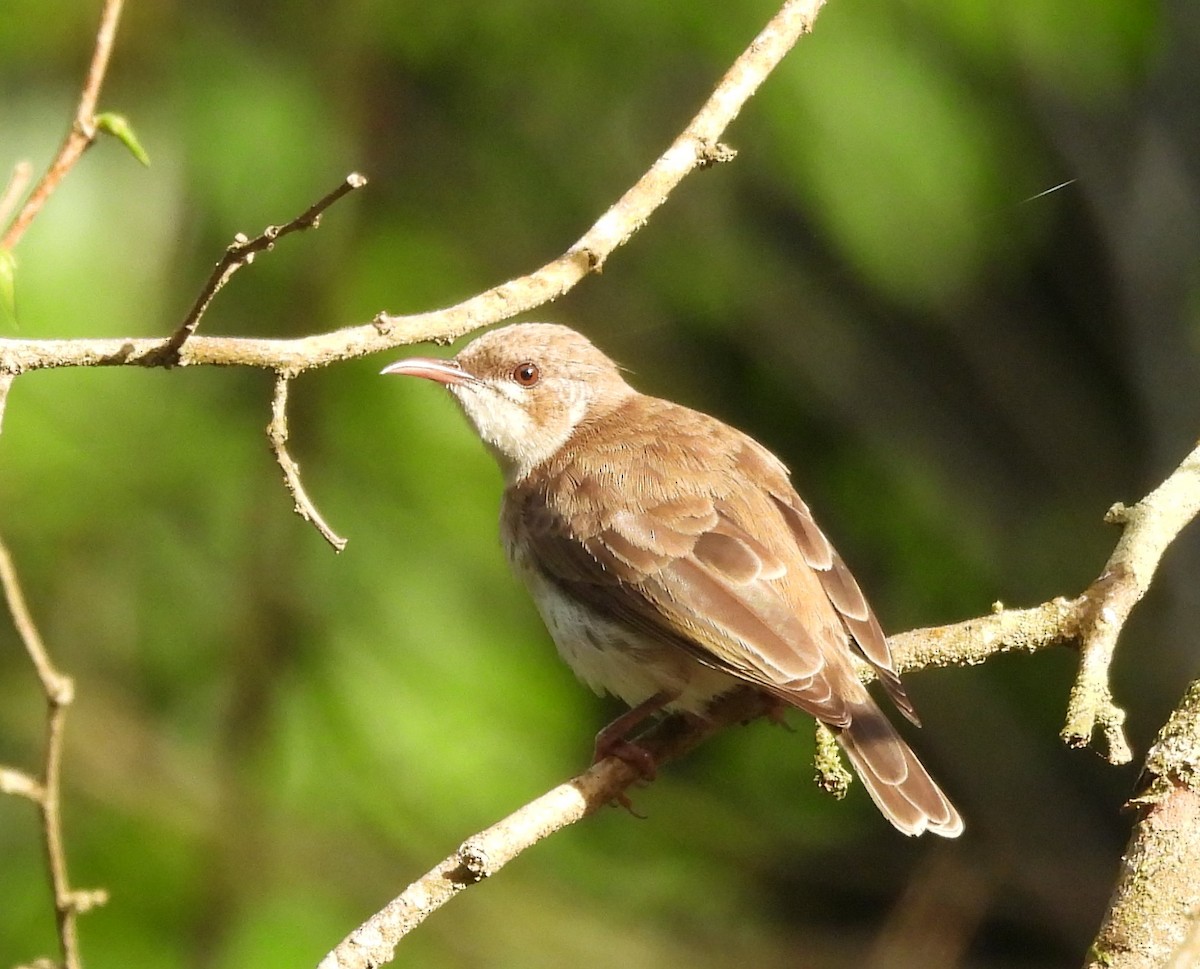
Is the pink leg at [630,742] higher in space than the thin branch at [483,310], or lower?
lower

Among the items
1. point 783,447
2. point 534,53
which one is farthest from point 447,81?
point 783,447

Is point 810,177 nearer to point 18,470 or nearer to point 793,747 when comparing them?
point 793,747

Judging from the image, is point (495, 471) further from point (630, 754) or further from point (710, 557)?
point (630, 754)

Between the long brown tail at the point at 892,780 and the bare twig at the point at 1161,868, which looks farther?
the long brown tail at the point at 892,780

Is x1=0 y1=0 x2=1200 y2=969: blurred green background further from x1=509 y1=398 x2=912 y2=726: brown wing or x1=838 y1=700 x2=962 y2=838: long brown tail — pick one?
x1=838 y1=700 x2=962 y2=838: long brown tail

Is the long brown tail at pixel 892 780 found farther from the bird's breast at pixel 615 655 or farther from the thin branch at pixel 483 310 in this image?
the thin branch at pixel 483 310

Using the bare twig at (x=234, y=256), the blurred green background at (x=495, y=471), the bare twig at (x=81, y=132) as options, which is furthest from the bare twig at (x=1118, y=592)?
the blurred green background at (x=495, y=471)
